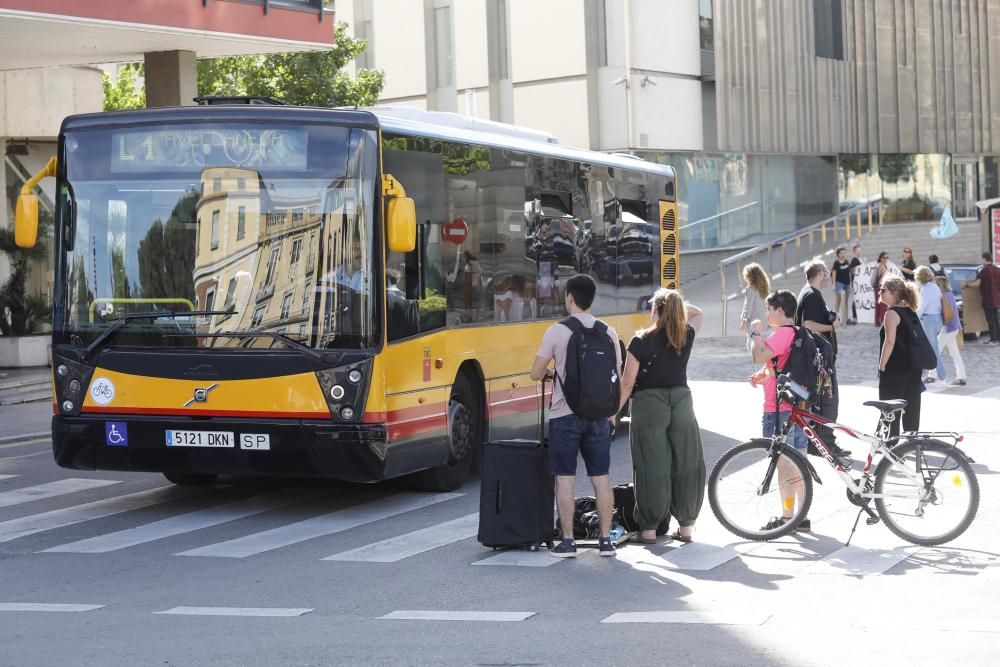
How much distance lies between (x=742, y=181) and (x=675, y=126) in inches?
146

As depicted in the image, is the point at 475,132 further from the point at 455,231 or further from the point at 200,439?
the point at 200,439

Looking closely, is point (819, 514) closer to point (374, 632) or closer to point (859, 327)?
point (374, 632)

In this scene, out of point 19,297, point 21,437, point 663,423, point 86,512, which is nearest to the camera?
point 663,423

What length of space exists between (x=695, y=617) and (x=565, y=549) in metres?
1.99

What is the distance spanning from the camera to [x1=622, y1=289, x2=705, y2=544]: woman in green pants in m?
9.50

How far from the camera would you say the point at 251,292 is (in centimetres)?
1062

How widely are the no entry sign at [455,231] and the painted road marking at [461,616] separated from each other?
4651mm

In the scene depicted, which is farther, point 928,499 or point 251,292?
point 251,292

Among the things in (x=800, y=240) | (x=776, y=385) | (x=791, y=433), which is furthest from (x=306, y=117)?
(x=800, y=240)

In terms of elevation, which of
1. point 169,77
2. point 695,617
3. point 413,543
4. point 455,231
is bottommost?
point 695,617

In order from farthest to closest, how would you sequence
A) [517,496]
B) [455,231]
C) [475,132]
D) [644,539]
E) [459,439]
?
[475,132]
[459,439]
[455,231]
[644,539]
[517,496]

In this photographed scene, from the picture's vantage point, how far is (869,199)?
2007 inches

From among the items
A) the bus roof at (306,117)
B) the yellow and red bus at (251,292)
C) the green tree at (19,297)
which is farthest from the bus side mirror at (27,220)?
the green tree at (19,297)

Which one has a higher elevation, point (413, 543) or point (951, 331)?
point (951, 331)
